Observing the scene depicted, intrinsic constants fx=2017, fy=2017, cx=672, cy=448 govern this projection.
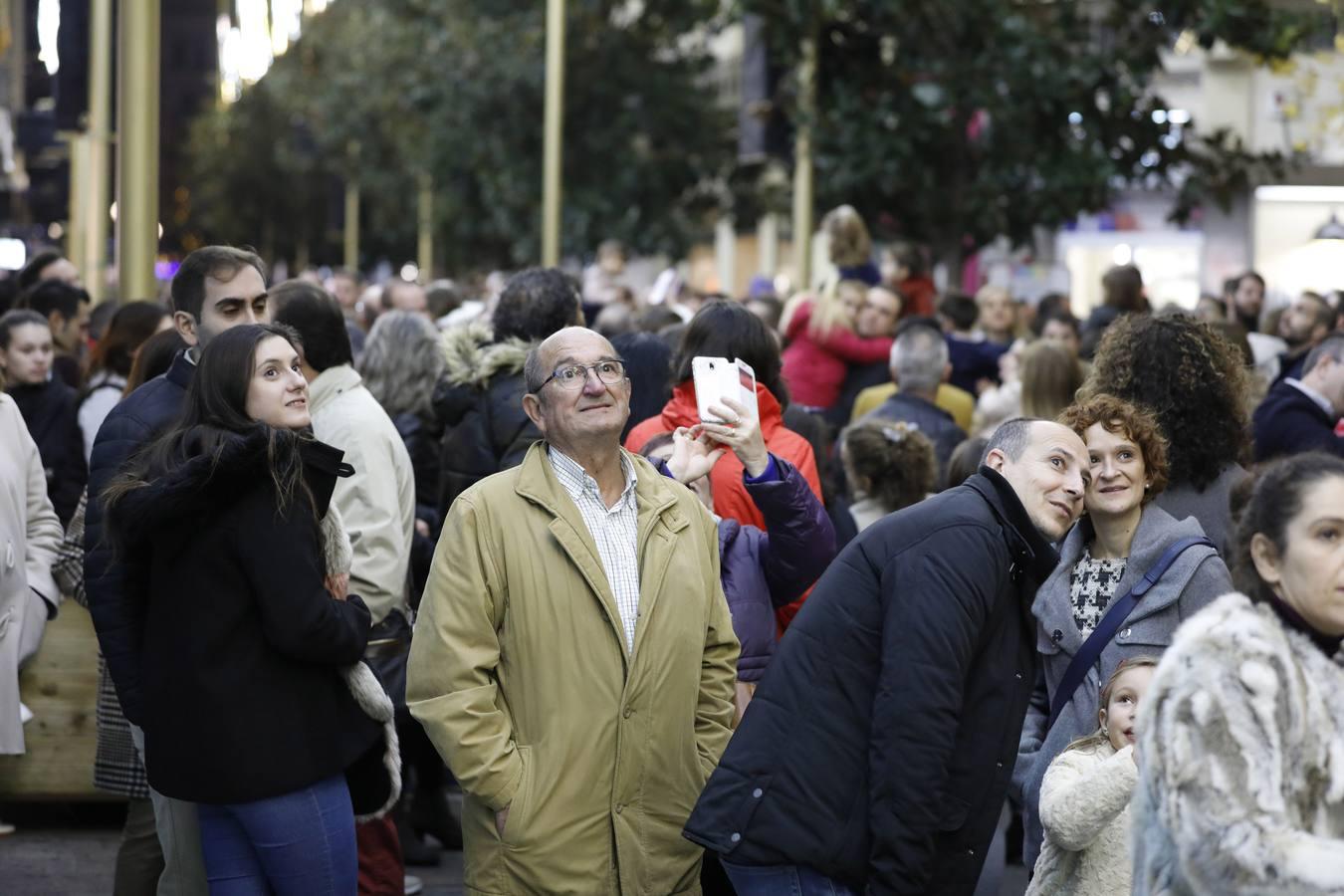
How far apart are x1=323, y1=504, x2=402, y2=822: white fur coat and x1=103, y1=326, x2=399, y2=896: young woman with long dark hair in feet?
0.17

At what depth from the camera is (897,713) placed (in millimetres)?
4480

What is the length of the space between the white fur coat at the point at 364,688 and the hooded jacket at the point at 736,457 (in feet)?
3.81

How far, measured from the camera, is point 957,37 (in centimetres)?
1616

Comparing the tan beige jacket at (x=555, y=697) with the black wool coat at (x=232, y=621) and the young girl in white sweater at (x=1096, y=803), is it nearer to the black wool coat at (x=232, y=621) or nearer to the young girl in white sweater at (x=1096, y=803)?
the black wool coat at (x=232, y=621)

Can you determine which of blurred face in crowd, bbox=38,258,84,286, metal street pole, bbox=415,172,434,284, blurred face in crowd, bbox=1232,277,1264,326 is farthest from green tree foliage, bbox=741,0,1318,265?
metal street pole, bbox=415,172,434,284

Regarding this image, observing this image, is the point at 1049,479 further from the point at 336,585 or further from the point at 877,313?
the point at 877,313

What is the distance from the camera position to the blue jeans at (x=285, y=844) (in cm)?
512

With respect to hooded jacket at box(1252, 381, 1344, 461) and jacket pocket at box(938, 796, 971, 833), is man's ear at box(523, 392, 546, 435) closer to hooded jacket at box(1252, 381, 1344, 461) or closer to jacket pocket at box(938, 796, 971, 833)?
jacket pocket at box(938, 796, 971, 833)

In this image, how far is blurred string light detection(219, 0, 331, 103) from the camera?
209 feet

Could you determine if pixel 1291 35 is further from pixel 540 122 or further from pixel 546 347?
pixel 540 122

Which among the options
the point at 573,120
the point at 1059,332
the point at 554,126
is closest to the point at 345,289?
the point at 554,126

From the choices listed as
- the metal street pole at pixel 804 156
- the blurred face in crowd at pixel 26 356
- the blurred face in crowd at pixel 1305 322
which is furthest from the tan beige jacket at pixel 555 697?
the metal street pole at pixel 804 156

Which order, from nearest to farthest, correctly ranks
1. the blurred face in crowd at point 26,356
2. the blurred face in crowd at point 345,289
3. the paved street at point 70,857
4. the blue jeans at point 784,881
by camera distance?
1. the blue jeans at point 784,881
2. the paved street at point 70,857
3. the blurred face in crowd at point 26,356
4. the blurred face in crowd at point 345,289

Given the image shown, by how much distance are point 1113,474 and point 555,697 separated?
5.61 feet
